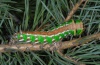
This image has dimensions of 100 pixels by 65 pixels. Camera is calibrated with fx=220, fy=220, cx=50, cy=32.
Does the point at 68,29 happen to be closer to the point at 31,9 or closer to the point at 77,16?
the point at 77,16

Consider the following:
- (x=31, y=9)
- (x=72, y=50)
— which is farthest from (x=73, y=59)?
(x=31, y=9)

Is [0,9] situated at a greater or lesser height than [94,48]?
greater

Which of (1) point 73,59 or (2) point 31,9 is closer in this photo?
(1) point 73,59

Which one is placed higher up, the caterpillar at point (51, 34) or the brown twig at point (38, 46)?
the caterpillar at point (51, 34)

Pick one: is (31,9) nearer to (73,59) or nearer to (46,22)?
(46,22)

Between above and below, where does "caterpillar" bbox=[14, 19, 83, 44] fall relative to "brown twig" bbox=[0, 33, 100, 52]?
above

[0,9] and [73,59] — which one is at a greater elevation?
[0,9]
